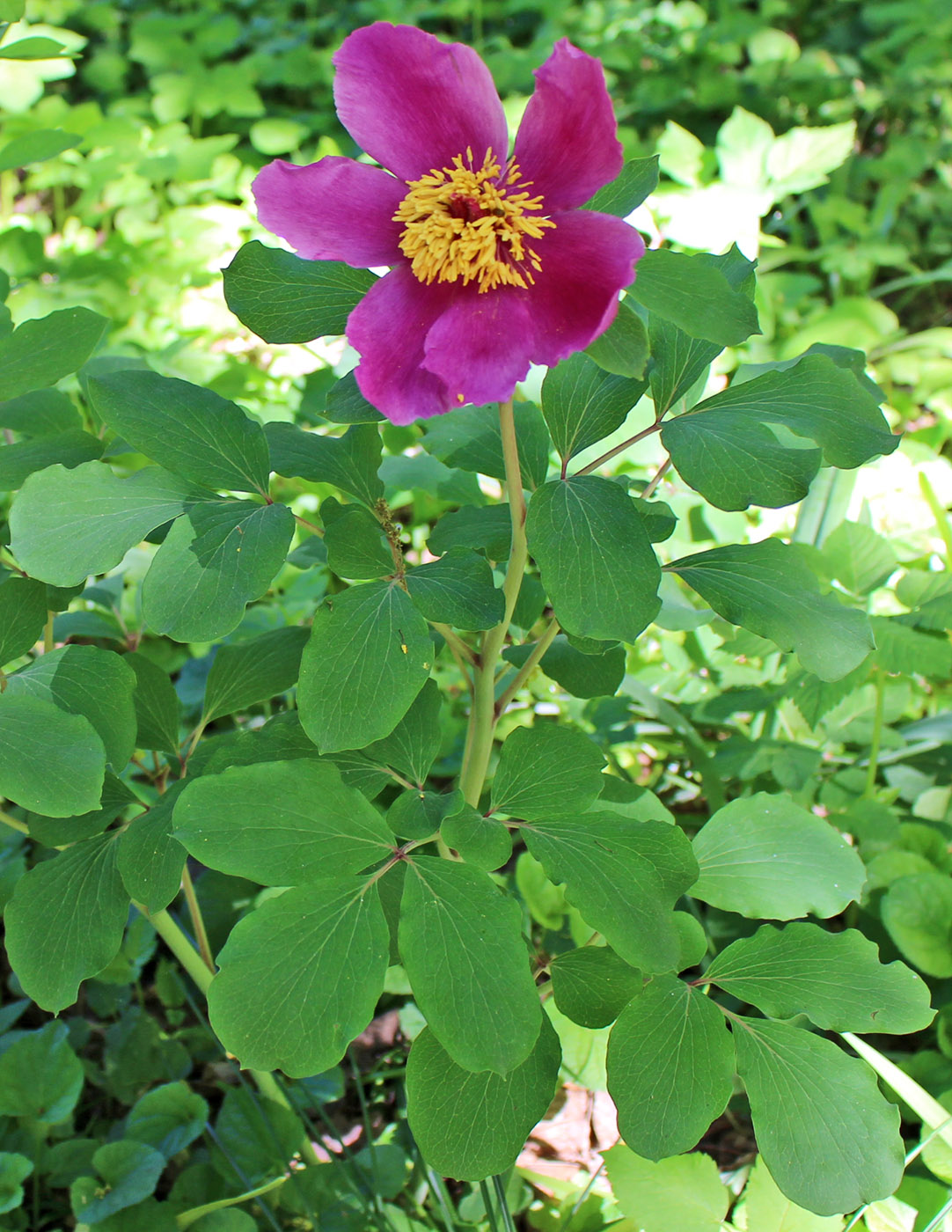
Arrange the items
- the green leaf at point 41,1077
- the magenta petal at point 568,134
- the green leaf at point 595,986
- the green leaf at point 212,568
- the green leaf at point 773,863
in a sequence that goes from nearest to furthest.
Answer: the magenta petal at point 568,134 → the green leaf at point 212,568 → the green leaf at point 595,986 → the green leaf at point 773,863 → the green leaf at point 41,1077

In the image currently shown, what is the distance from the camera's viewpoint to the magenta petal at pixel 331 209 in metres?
0.72

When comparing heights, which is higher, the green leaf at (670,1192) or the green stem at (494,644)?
the green stem at (494,644)

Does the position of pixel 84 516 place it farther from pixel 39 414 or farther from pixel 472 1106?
pixel 472 1106

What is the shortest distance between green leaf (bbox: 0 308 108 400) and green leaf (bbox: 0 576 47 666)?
0.17 metres

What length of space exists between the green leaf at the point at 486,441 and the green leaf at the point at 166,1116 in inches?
30.4

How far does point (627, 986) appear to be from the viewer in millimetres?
854

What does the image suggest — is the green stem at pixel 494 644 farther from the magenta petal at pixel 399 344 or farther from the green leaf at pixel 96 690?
the green leaf at pixel 96 690

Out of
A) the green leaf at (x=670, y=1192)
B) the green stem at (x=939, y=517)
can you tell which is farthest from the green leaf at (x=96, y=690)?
the green stem at (x=939, y=517)

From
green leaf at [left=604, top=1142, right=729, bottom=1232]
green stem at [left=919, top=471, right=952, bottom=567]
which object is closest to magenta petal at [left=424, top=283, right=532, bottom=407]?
green leaf at [left=604, top=1142, right=729, bottom=1232]

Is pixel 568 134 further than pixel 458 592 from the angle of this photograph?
No

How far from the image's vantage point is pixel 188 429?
83 centimetres

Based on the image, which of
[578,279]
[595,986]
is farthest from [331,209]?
[595,986]

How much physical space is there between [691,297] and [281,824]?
477mm

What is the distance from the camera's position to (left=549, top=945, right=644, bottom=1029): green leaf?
86cm
